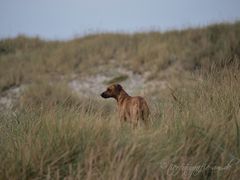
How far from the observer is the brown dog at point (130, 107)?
20.7 ft

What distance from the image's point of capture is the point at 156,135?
4168 mm

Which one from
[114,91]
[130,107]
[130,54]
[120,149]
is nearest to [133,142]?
[120,149]

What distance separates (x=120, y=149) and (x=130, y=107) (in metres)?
3.10

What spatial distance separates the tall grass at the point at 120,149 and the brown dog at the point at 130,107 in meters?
1.40

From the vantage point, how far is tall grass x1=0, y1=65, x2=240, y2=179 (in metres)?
3.62

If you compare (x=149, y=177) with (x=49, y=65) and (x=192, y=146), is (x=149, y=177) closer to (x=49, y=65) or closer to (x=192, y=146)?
(x=192, y=146)

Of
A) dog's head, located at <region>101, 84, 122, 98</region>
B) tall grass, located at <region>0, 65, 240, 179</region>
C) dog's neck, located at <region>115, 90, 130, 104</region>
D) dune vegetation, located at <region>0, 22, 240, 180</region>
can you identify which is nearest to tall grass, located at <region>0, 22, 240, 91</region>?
dog's head, located at <region>101, 84, 122, 98</region>

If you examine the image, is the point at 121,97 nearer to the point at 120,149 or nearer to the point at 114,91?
the point at 114,91

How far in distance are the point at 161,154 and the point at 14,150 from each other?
3.82 feet

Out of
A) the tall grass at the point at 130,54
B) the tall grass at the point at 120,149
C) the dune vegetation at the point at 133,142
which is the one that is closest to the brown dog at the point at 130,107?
the dune vegetation at the point at 133,142

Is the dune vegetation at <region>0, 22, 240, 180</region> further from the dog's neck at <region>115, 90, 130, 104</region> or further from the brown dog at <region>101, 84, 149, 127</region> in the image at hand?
the dog's neck at <region>115, 90, 130, 104</region>

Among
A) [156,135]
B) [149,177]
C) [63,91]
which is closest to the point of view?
[149,177]

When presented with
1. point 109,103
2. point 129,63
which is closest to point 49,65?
point 129,63

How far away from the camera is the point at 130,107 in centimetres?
687
